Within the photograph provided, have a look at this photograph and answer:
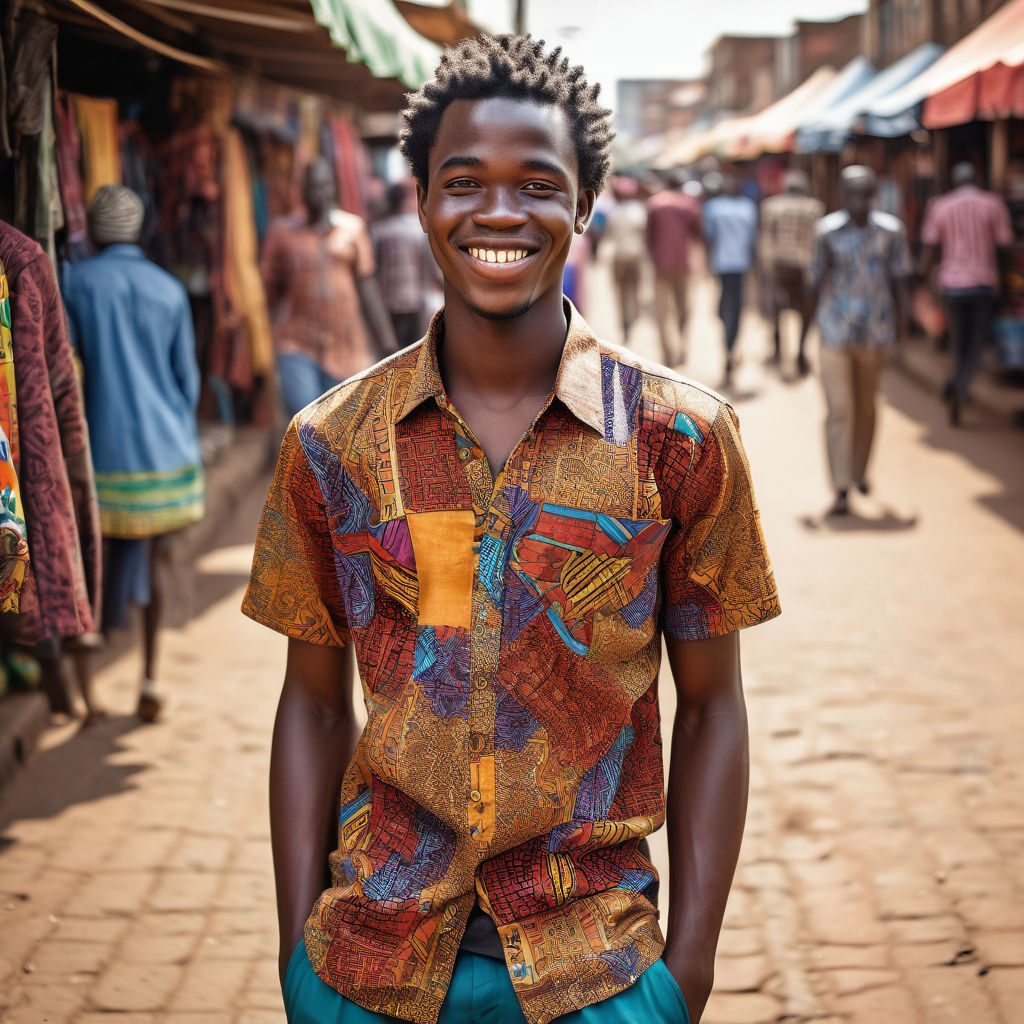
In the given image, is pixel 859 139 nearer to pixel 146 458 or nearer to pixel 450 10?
pixel 450 10

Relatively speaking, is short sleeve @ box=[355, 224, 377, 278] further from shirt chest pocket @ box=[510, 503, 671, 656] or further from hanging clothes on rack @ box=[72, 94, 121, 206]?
shirt chest pocket @ box=[510, 503, 671, 656]

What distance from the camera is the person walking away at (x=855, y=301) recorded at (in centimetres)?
841

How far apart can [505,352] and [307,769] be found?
2.23ft

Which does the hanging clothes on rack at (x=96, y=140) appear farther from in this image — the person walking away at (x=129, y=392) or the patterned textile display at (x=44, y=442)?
the patterned textile display at (x=44, y=442)

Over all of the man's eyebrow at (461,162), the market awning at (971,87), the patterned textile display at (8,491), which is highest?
the market awning at (971,87)

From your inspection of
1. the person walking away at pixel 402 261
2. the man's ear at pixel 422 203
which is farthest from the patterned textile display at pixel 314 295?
the man's ear at pixel 422 203

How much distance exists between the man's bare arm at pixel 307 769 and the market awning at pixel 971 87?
9.17 metres

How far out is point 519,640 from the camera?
178cm

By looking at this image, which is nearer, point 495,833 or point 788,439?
point 495,833

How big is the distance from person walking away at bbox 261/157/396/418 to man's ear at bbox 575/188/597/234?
5.95 metres

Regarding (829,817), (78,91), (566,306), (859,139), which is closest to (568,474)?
(566,306)

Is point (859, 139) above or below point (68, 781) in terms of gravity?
above

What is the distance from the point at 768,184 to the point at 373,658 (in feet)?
102

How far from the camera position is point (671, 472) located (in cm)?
184
